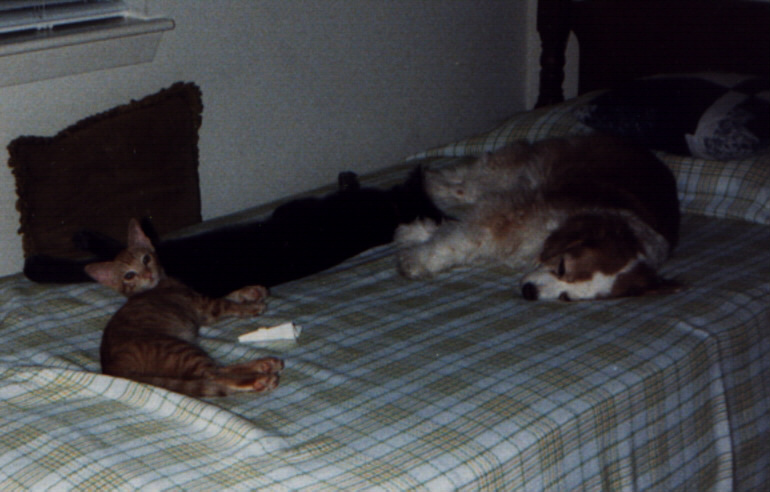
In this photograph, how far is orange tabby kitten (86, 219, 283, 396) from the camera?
65.9 inches

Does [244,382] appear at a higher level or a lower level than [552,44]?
lower

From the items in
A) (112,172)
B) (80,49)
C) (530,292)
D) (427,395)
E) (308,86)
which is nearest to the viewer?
(427,395)

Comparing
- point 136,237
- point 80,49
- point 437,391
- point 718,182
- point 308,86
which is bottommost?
point 437,391

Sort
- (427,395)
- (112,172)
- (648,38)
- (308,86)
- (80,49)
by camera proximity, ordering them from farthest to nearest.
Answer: (648,38) → (308,86) → (112,172) → (80,49) → (427,395)

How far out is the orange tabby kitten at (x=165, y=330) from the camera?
1673mm

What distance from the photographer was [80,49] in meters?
2.42

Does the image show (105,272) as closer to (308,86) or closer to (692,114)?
(308,86)

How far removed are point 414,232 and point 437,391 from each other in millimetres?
960

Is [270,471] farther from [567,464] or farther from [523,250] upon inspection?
[523,250]

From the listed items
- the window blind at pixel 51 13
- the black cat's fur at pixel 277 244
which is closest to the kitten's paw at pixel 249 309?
the black cat's fur at pixel 277 244

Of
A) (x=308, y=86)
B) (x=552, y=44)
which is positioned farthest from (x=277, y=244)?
(x=552, y=44)

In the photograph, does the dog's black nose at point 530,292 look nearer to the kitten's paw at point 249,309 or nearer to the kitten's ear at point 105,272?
the kitten's paw at point 249,309

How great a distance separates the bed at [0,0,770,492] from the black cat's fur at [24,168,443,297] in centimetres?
6

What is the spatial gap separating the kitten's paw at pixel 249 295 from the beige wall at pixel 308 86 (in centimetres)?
80
